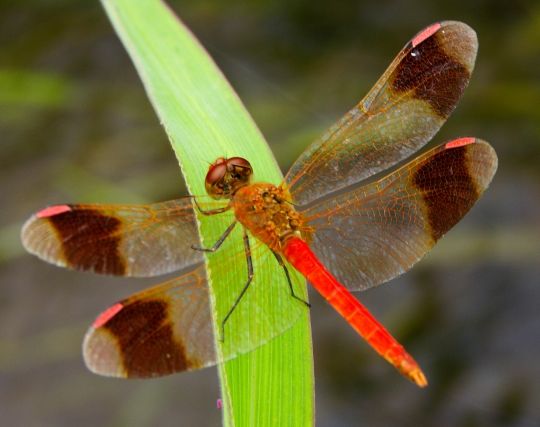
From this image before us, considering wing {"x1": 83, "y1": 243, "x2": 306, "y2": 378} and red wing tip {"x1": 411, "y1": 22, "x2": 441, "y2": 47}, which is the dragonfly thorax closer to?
wing {"x1": 83, "y1": 243, "x2": 306, "y2": 378}

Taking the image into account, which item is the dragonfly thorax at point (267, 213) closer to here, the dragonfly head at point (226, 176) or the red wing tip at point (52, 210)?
the dragonfly head at point (226, 176)

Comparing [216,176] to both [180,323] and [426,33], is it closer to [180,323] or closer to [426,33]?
[180,323]

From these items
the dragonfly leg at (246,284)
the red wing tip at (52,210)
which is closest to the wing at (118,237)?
the red wing tip at (52,210)

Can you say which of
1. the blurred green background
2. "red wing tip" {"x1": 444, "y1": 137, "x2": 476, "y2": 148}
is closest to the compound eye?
"red wing tip" {"x1": 444, "y1": 137, "x2": 476, "y2": 148}

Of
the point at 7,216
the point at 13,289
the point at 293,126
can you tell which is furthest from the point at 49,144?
the point at 293,126

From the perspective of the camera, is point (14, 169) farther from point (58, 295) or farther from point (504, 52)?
point (504, 52)

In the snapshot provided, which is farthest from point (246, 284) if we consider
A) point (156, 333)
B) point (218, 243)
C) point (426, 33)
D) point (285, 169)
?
point (285, 169)
